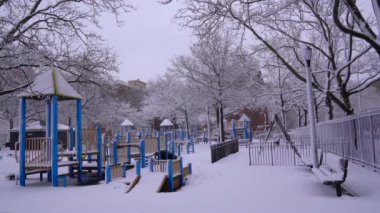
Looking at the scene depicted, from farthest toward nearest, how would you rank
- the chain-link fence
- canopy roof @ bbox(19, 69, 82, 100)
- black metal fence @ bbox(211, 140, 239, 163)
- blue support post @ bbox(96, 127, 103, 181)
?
black metal fence @ bbox(211, 140, 239, 163) → blue support post @ bbox(96, 127, 103, 181) → canopy roof @ bbox(19, 69, 82, 100) → the chain-link fence

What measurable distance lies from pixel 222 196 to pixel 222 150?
32.6ft

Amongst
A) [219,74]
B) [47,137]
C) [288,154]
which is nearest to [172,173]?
[47,137]

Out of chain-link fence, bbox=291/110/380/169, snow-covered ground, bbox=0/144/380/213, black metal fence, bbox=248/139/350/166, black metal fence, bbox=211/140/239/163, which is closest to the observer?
snow-covered ground, bbox=0/144/380/213

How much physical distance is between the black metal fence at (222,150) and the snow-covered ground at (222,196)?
4.14 meters

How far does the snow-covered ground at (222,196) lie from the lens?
7906 mm

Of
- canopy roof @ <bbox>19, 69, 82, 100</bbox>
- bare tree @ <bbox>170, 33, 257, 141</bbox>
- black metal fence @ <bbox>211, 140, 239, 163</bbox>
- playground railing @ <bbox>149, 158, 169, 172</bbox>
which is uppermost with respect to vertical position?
bare tree @ <bbox>170, 33, 257, 141</bbox>

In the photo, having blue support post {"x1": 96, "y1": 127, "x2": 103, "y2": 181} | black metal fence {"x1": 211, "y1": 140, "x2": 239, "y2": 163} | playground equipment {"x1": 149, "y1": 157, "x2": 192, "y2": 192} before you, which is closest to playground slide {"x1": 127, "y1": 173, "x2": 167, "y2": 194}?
playground equipment {"x1": 149, "y1": 157, "x2": 192, "y2": 192}

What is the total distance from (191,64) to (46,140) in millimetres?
22772

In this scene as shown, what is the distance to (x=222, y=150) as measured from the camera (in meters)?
19.2

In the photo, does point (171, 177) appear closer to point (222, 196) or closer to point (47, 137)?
point (222, 196)

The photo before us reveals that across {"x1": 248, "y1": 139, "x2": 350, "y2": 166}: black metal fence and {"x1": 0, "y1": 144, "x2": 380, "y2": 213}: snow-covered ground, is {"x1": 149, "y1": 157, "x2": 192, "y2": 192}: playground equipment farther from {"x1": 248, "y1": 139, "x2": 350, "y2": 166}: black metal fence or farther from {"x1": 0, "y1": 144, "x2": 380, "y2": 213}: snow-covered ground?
{"x1": 248, "y1": 139, "x2": 350, "y2": 166}: black metal fence

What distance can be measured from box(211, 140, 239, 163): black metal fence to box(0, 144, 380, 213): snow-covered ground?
13.6ft

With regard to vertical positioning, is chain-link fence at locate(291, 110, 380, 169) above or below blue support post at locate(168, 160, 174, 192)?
above

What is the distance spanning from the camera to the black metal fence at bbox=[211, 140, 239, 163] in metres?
17.2
